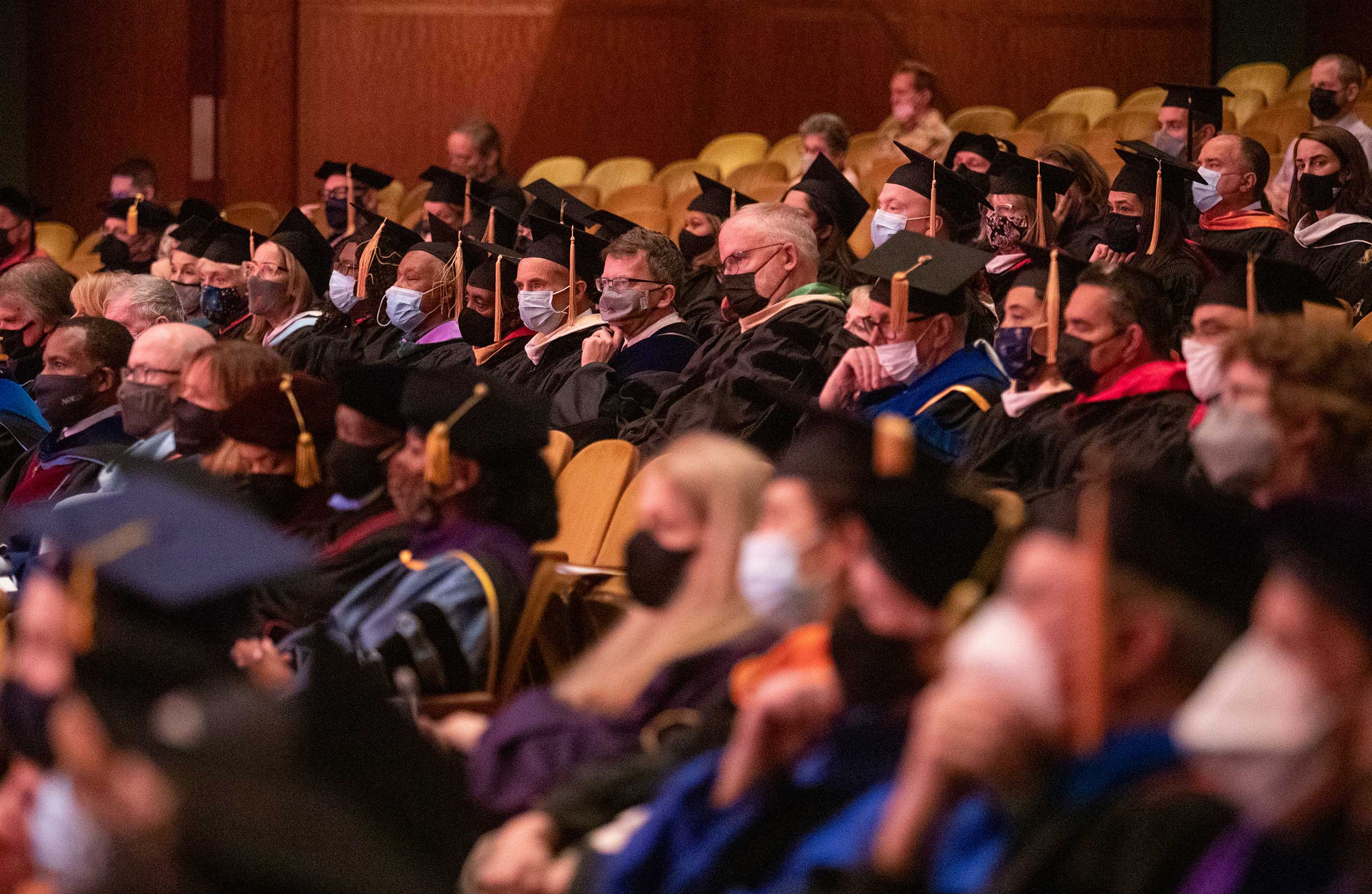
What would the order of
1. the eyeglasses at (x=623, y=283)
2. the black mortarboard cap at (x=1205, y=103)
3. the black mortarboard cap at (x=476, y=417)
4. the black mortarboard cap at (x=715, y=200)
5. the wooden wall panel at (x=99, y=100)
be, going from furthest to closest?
the wooden wall panel at (x=99, y=100) → the black mortarboard cap at (x=1205, y=103) → the black mortarboard cap at (x=715, y=200) → the eyeglasses at (x=623, y=283) → the black mortarboard cap at (x=476, y=417)

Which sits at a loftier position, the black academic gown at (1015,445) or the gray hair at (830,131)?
the gray hair at (830,131)

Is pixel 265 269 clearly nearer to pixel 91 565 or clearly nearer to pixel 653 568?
pixel 653 568

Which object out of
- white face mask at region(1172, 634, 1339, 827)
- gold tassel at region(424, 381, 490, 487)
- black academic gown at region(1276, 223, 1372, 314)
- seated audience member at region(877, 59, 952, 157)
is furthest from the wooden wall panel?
white face mask at region(1172, 634, 1339, 827)

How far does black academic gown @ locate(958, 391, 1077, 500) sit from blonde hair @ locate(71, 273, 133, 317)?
3413mm

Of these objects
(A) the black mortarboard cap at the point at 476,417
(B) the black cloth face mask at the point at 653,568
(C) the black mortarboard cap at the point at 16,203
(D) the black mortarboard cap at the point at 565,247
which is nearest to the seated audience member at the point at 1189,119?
(D) the black mortarboard cap at the point at 565,247

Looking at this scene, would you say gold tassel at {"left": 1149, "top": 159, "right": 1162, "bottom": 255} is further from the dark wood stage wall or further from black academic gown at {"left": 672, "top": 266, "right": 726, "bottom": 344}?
the dark wood stage wall

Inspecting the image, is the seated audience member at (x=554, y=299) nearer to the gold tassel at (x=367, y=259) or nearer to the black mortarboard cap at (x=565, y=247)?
the black mortarboard cap at (x=565, y=247)

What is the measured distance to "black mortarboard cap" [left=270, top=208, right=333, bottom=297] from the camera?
7.26 metres

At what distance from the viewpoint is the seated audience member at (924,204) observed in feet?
20.3

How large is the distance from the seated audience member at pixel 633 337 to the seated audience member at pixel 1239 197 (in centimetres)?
203

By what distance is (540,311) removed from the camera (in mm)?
6082

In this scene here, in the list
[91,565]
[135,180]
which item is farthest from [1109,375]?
[135,180]

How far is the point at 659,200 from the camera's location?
9281 mm

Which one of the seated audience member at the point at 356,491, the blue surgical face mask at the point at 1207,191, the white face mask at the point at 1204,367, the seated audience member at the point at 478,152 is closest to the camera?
the seated audience member at the point at 356,491
